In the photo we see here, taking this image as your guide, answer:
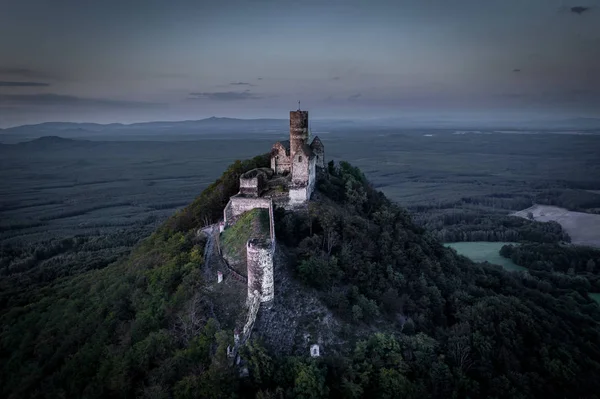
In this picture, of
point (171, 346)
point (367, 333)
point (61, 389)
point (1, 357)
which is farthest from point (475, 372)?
point (1, 357)

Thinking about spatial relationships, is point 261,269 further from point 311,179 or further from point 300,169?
point 311,179

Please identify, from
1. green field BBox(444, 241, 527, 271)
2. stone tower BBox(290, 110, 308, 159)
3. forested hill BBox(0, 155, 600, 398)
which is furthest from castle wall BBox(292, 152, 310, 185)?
green field BBox(444, 241, 527, 271)

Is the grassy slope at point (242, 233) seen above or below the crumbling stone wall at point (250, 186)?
below

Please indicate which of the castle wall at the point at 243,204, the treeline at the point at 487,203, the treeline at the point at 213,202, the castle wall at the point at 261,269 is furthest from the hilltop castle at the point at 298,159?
the treeline at the point at 487,203

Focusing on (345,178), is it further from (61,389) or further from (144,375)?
(61,389)

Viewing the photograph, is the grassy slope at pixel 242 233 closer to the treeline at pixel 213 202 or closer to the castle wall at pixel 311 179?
the castle wall at pixel 311 179
